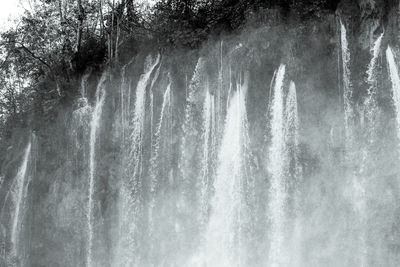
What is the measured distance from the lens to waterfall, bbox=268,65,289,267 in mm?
14977

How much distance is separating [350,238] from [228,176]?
3.77 m

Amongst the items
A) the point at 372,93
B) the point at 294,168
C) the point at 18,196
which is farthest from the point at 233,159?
the point at 18,196

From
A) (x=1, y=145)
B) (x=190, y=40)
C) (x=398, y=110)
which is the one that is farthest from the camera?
(x=1, y=145)

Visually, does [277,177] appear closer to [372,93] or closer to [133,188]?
[372,93]

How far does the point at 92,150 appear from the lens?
769 inches

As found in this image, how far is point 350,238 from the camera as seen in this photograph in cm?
1419

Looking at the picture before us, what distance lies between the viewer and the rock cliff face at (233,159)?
14.6m

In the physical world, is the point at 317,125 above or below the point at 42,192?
above

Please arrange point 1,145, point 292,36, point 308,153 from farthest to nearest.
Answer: point 1,145 → point 292,36 → point 308,153

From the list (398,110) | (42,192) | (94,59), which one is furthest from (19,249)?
(398,110)

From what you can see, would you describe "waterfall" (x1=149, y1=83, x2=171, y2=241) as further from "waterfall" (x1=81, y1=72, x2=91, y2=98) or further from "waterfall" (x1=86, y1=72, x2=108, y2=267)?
"waterfall" (x1=81, y1=72, x2=91, y2=98)

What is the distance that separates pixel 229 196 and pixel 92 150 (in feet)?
19.1

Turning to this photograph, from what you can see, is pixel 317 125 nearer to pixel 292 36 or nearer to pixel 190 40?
pixel 292 36

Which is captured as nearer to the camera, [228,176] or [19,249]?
[228,176]
